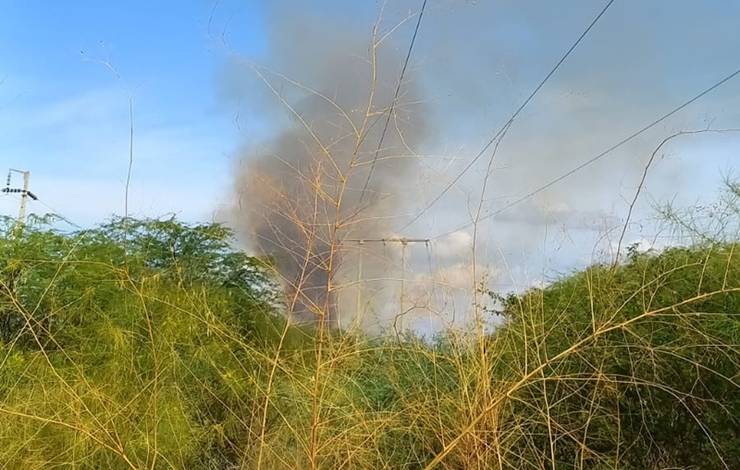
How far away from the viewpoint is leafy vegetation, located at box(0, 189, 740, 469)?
2.60m

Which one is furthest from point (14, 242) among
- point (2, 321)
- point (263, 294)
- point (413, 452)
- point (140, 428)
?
point (413, 452)

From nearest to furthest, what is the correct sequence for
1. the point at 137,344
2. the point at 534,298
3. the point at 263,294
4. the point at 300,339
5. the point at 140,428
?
the point at 300,339
the point at 534,298
the point at 140,428
the point at 137,344
the point at 263,294

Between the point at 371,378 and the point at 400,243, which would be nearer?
the point at 400,243

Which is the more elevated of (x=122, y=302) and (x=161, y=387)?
(x=122, y=302)

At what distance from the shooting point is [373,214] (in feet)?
8.05

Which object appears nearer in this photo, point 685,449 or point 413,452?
point 413,452

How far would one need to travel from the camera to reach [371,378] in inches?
142

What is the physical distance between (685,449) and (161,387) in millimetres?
3084

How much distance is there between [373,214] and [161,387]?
236cm

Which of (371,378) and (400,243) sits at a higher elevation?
(400,243)

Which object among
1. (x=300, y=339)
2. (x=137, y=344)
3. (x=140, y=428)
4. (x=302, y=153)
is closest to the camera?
(x=302, y=153)

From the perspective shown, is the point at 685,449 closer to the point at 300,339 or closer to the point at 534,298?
the point at 534,298

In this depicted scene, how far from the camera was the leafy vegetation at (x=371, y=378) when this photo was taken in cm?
260

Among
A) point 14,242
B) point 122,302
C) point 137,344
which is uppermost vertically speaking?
point 14,242
